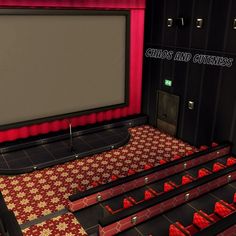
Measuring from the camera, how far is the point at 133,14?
39.0 feet

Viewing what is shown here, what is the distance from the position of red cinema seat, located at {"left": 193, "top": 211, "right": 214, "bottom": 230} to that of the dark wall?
392 cm

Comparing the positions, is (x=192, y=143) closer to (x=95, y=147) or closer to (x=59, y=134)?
(x=95, y=147)

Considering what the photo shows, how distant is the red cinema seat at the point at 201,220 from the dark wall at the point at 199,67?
3917 mm

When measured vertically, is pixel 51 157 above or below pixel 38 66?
below

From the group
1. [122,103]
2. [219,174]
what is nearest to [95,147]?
[122,103]

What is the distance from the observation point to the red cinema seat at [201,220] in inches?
263

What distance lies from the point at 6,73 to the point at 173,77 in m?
5.99

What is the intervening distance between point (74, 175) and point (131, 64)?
18.0ft

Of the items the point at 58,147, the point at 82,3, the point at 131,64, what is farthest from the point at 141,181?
the point at 82,3

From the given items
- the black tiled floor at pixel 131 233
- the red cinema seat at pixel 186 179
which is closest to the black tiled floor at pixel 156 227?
the black tiled floor at pixel 131 233

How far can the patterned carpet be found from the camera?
796cm

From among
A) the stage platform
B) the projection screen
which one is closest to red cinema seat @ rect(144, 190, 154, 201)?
the stage platform

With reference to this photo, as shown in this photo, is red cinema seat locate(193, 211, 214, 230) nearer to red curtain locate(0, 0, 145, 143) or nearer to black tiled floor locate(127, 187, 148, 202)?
black tiled floor locate(127, 187, 148, 202)

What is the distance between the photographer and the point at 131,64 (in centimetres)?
1262
